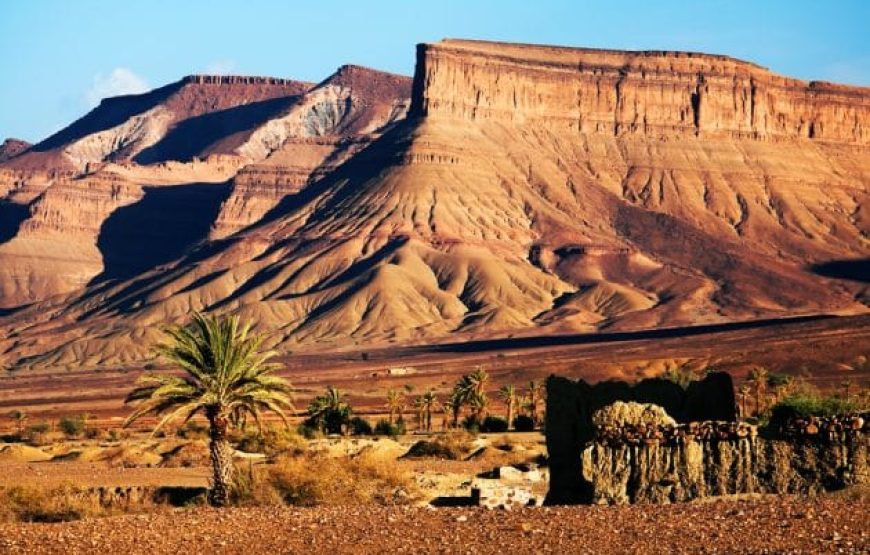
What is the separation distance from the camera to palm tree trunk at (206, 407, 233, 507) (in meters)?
32.7

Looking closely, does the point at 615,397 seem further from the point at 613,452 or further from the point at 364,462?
the point at 364,462

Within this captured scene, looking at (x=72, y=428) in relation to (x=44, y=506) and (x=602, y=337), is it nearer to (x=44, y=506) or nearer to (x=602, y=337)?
(x=44, y=506)

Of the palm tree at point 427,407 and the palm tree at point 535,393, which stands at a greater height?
the palm tree at point 535,393

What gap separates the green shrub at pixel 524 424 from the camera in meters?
73.6

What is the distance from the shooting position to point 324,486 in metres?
31.9

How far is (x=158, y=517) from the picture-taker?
27.9 m

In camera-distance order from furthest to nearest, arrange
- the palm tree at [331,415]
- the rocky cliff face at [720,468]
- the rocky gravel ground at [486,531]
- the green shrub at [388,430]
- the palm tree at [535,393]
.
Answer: the palm tree at [535,393]
the palm tree at [331,415]
the green shrub at [388,430]
the rocky cliff face at [720,468]
the rocky gravel ground at [486,531]

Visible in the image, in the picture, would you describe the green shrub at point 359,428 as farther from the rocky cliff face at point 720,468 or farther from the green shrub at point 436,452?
the rocky cliff face at point 720,468

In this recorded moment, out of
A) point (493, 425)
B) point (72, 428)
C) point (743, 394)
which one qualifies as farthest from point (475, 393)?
point (72, 428)

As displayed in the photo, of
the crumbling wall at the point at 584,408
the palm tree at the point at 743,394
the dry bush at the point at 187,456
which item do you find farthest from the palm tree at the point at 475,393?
the crumbling wall at the point at 584,408

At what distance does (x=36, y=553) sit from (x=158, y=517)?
4.26 m

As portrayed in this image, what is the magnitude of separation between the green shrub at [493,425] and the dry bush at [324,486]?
38.7 meters

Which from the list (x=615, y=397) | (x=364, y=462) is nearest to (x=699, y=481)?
(x=615, y=397)

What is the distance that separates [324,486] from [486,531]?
8670 millimetres
